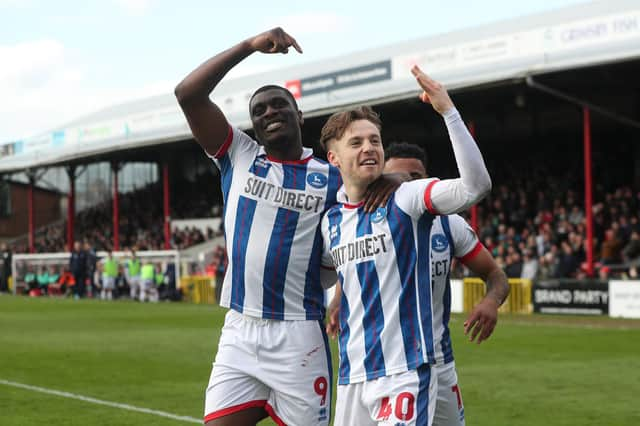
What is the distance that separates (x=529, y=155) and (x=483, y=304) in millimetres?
31114

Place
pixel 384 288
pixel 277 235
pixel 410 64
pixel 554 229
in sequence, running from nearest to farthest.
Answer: pixel 384 288
pixel 277 235
pixel 554 229
pixel 410 64

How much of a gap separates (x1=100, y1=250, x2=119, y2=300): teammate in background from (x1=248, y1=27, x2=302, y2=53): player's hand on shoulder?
31268 mm

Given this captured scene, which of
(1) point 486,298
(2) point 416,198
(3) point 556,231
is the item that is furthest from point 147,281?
(2) point 416,198

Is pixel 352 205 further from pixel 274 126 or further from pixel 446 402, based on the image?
pixel 446 402

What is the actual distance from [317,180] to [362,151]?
67 centimetres

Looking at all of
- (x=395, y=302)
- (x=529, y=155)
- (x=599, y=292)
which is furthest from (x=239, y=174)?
(x=529, y=155)

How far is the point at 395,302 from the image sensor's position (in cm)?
417

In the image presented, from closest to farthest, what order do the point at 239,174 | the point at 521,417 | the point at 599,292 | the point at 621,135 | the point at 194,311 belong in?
the point at 239,174 → the point at 521,417 → the point at 599,292 → the point at 194,311 → the point at 621,135

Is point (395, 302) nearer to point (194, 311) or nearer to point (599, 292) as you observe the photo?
point (599, 292)

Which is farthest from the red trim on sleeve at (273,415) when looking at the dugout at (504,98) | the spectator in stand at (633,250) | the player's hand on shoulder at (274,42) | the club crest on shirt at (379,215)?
the spectator in stand at (633,250)

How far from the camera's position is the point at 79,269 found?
36125 millimetres

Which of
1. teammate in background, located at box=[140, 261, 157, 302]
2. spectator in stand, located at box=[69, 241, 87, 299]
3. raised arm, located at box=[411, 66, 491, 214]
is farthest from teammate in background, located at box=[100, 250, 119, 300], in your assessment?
raised arm, located at box=[411, 66, 491, 214]

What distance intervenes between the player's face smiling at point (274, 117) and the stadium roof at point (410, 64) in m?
16.9

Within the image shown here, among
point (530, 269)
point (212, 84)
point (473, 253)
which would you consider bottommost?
point (530, 269)
